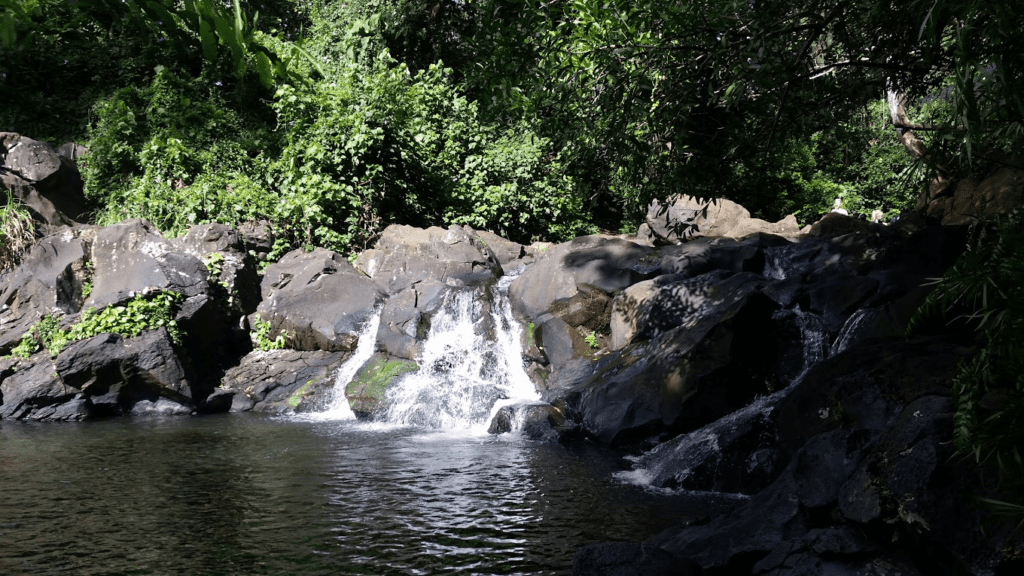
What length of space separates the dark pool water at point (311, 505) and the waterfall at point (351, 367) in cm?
228

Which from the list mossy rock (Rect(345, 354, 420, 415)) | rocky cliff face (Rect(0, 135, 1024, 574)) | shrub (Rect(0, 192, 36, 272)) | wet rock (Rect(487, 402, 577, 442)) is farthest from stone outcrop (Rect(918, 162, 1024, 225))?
shrub (Rect(0, 192, 36, 272))

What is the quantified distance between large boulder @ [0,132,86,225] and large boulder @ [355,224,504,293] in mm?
6372

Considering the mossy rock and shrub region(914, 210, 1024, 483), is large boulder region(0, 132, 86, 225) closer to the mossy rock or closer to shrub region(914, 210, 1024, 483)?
the mossy rock

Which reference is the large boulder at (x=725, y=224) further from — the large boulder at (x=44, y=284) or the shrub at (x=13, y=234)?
the shrub at (x=13, y=234)

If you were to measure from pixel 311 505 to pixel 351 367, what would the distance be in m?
6.74

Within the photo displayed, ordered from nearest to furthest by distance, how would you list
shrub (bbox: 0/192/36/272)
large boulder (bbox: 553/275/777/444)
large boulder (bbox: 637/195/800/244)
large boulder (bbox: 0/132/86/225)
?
1. large boulder (bbox: 553/275/777/444)
2. shrub (bbox: 0/192/36/272)
3. large boulder (bbox: 0/132/86/225)
4. large boulder (bbox: 637/195/800/244)

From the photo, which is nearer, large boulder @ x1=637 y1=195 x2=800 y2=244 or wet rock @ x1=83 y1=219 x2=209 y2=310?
wet rock @ x1=83 y1=219 x2=209 y2=310

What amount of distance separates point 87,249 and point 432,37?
456 inches

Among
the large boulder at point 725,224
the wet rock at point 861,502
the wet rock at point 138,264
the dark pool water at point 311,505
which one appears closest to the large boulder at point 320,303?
the wet rock at point 138,264

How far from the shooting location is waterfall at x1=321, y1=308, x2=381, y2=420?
12344 mm

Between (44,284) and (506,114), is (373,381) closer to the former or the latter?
(44,284)

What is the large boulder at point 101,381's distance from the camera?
38.6 feet

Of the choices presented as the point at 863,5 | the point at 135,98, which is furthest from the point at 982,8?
the point at 135,98

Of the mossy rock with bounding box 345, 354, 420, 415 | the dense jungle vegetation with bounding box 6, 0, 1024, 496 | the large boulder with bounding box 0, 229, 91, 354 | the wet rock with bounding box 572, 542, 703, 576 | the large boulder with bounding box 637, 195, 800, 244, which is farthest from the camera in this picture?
the large boulder with bounding box 637, 195, 800, 244
